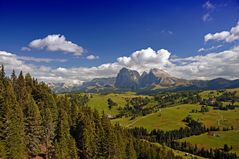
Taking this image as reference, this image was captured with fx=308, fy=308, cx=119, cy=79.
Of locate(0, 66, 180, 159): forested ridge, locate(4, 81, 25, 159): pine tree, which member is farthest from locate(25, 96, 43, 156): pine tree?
locate(4, 81, 25, 159): pine tree

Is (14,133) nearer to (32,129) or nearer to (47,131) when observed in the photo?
(32,129)

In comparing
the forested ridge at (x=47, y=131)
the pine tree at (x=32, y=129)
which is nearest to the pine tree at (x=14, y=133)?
the forested ridge at (x=47, y=131)

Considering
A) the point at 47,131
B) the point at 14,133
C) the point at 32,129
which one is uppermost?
the point at 14,133

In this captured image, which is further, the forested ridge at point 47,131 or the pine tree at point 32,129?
the pine tree at point 32,129

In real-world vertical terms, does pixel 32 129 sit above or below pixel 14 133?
below

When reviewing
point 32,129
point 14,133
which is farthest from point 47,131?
point 14,133

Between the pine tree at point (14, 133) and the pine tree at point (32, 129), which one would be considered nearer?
the pine tree at point (14, 133)

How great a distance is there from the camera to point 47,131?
355ft

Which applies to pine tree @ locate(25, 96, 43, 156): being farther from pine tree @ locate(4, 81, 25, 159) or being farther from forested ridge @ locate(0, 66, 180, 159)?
pine tree @ locate(4, 81, 25, 159)

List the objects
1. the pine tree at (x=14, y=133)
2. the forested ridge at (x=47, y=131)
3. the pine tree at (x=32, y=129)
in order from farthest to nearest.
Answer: the pine tree at (x=32, y=129), the forested ridge at (x=47, y=131), the pine tree at (x=14, y=133)

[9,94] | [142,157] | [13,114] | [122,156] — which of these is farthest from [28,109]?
[142,157]

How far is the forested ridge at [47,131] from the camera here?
84.0 m

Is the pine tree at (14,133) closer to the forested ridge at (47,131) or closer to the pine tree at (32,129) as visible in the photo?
the forested ridge at (47,131)

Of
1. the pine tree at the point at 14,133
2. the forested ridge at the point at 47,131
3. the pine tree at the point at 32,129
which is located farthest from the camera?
the pine tree at the point at 32,129
